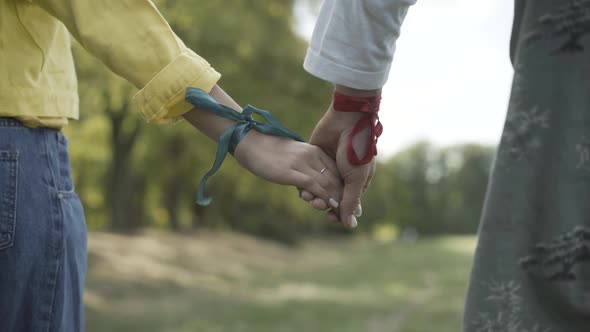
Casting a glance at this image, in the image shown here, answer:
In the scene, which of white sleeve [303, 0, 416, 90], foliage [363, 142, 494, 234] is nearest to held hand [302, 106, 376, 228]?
white sleeve [303, 0, 416, 90]

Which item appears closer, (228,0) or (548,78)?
(548,78)

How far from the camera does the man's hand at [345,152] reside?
202 centimetres

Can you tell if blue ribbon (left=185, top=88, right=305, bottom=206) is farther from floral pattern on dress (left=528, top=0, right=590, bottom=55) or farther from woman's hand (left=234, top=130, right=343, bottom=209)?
floral pattern on dress (left=528, top=0, right=590, bottom=55)

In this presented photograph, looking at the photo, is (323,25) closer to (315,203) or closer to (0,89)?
(315,203)

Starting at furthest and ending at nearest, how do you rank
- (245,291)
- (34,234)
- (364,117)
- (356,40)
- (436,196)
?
(436,196) < (245,291) < (364,117) < (356,40) < (34,234)

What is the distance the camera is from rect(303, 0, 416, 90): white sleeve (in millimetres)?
1813

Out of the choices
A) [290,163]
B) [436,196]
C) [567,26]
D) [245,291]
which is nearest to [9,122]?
[290,163]

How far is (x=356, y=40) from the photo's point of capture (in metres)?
1.84

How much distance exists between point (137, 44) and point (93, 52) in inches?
4.4

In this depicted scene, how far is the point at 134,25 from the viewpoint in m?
1.70

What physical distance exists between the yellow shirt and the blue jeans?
7cm

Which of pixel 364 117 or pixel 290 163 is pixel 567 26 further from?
pixel 290 163

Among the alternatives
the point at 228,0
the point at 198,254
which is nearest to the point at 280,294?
the point at 228,0

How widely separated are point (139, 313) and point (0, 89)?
9311 millimetres
